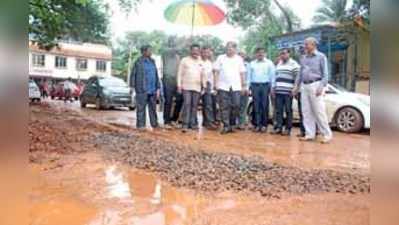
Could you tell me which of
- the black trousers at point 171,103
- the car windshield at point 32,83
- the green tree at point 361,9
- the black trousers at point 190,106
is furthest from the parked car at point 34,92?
the green tree at point 361,9

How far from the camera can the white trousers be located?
8.45 feet

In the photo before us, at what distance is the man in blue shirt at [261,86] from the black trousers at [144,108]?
0.54 m

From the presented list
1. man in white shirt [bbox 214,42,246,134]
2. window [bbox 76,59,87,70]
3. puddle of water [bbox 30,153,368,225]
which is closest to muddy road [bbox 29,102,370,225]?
puddle of water [bbox 30,153,368,225]

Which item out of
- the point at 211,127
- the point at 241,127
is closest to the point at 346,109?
the point at 241,127

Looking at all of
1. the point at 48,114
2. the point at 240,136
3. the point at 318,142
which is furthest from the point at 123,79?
the point at 318,142

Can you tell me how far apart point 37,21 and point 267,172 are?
4.52 ft

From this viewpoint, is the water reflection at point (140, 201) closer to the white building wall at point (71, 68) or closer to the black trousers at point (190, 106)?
the black trousers at point (190, 106)

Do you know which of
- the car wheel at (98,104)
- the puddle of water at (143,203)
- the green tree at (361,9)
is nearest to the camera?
the puddle of water at (143,203)

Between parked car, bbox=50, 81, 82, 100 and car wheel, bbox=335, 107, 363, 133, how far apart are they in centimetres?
138

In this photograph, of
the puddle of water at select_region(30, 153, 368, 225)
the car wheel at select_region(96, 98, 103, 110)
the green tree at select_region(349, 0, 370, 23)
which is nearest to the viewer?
the puddle of water at select_region(30, 153, 368, 225)

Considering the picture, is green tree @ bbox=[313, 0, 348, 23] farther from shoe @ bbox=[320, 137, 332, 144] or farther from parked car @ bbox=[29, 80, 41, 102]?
parked car @ bbox=[29, 80, 41, 102]

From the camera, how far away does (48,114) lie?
2.42 metres

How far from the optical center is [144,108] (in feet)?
8.47

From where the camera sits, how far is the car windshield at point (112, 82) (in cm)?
252
